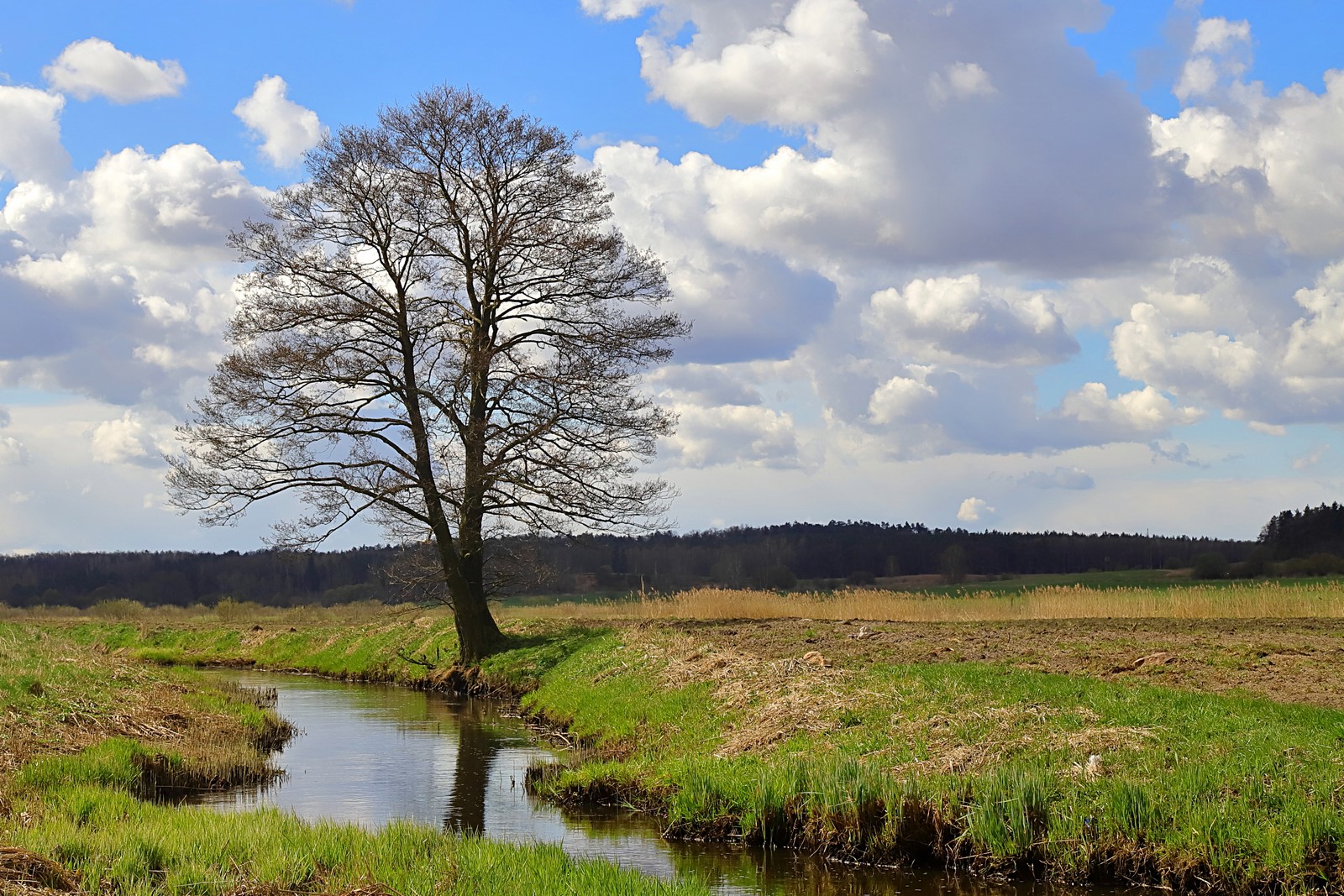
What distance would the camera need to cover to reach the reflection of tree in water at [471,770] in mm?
13180

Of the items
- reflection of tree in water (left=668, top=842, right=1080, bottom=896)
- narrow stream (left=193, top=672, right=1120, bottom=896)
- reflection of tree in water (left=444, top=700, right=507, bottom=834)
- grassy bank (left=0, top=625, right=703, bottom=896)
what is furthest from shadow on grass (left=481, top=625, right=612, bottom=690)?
reflection of tree in water (left=668, top=842, right=1080, bottom=896)

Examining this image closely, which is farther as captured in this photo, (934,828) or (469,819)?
(469,819)

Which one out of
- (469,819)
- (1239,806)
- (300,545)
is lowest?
(469,819)

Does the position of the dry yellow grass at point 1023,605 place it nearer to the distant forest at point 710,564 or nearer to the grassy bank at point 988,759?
the grassy bank at point 988,759

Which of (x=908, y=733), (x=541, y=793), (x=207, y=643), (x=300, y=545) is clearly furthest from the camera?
(x=207, y=643)

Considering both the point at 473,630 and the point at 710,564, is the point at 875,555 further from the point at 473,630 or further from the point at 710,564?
the point at 473,630

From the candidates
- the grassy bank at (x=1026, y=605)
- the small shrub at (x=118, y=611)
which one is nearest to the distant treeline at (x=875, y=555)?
the small shrub at (x=118, y=611)

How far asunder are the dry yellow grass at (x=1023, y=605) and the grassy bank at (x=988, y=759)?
7833 mm

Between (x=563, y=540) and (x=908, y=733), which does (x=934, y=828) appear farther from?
(x=563, y=540)

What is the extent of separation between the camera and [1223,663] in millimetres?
15922

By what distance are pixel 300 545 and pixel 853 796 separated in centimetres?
1827

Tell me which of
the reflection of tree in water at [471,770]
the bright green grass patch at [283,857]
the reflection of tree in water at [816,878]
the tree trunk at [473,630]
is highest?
the tree trunk at [473,630]

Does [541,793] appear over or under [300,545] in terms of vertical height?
under

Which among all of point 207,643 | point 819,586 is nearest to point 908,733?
point 207,643
